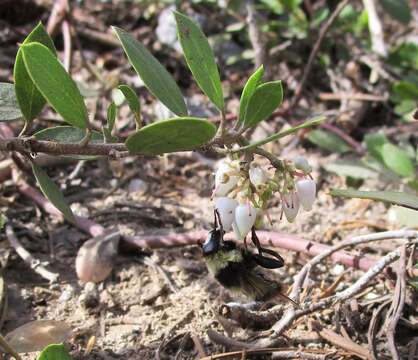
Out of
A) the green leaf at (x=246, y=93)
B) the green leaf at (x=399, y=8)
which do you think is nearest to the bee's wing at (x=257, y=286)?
the green leaf at (x=246, y=93)

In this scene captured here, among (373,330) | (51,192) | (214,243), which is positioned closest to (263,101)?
(214,243)

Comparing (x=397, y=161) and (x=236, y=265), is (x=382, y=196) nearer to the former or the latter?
(x=236, y=265)

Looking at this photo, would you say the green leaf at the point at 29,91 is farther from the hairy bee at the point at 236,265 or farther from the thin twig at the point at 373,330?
the thin twig at the point at 373,330

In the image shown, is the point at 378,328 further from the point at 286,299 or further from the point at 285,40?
the point at 285,40

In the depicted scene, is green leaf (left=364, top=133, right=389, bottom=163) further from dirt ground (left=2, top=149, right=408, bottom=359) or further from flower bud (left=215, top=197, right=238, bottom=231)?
flower bud (left=215, top=197, right=238, bottom=231)

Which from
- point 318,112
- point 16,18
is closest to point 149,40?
point 16,18

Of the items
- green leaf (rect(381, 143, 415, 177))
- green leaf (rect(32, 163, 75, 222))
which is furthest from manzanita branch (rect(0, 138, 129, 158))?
green leaf (rect(381, 143, 415, 177))
